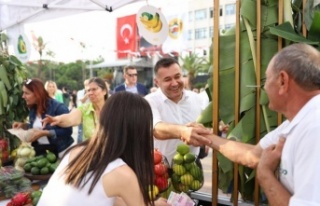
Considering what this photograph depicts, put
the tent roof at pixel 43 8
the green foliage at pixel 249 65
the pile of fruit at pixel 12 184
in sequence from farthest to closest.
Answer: the tent roof at pixel 43 8 < the pile of fruit at pixel 12 184 < the green foliage at pixel 249 65

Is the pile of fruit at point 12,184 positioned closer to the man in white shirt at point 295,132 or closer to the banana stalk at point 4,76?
the banana stalk at point 4,76

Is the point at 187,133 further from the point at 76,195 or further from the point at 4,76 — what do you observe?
the point at 4,76

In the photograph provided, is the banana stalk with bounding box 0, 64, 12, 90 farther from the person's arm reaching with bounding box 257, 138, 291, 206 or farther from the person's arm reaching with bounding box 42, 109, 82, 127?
the person's arm reaching with bounding box 257, 138, 291, 206

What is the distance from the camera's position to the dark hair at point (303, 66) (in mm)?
1298

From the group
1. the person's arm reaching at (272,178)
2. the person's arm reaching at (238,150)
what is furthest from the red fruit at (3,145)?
the person's arm reaching at (272,178)

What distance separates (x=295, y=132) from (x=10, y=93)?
10.1 feet

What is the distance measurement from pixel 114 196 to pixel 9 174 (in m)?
1.41

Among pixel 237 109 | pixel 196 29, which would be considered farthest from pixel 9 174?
pixel 196 29

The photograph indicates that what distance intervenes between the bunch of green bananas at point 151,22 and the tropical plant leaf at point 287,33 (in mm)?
2023

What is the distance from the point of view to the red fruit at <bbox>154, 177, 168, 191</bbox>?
1858 millimetres

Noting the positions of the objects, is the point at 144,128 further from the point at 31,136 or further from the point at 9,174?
the point at 31,136

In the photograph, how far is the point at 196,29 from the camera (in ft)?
129

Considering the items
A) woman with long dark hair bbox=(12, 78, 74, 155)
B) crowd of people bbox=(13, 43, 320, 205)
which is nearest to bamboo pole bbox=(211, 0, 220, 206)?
crowd of people bbox=(13, 43, 320, 205)

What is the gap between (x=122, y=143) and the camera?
1.49m
